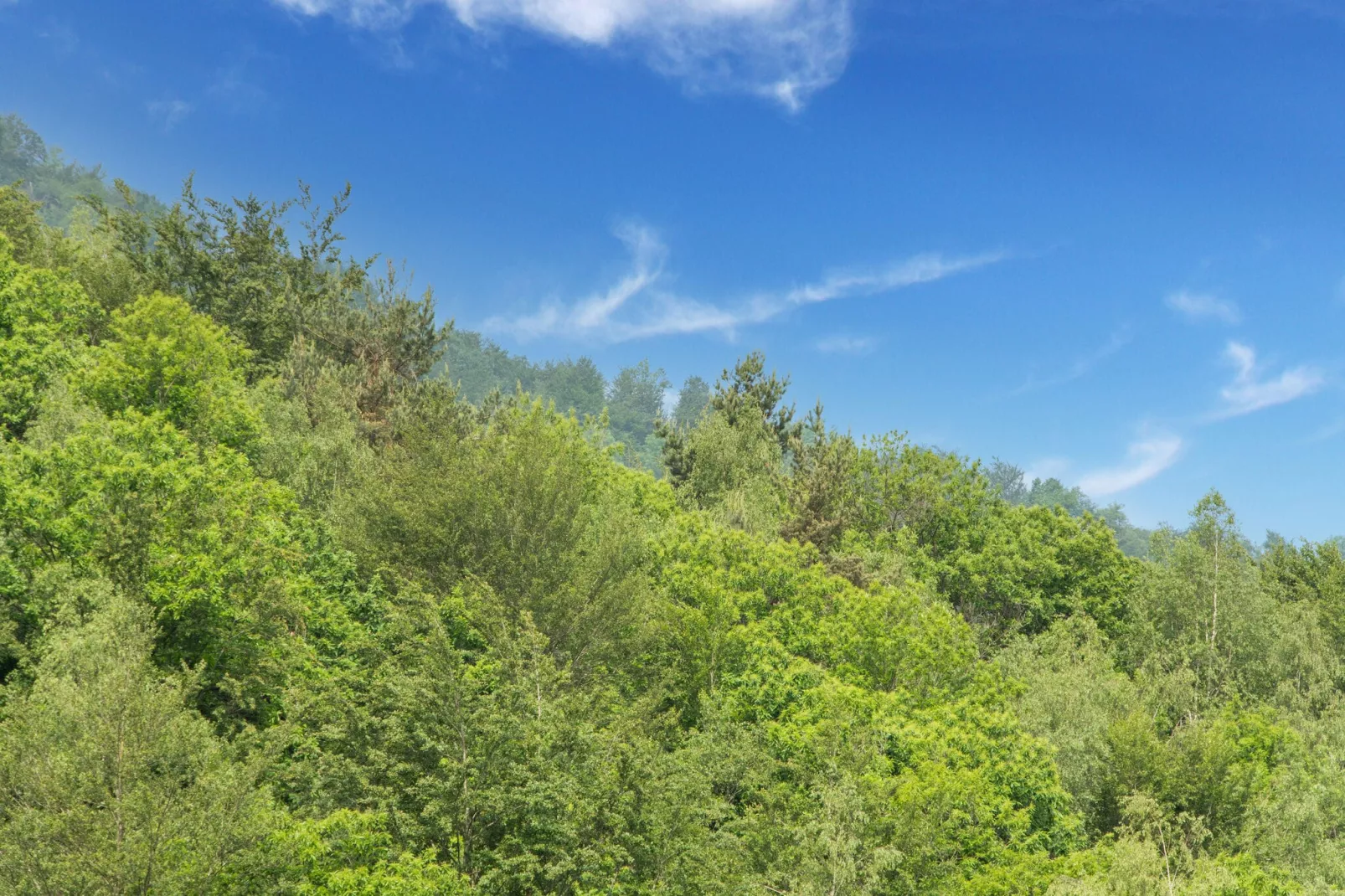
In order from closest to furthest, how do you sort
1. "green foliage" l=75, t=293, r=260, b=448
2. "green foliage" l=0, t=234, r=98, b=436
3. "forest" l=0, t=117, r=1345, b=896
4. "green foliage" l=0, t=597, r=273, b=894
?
"green foliage" l=0, t=597, r=273, b=894
"forest" l=0, t=117, r=1345, b=896
"green foliage" l=0, t=234, r=98, b=436
"green foliage" l=75, t=293, r=260, b=448

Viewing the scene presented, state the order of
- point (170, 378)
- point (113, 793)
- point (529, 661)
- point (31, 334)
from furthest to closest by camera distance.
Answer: point (170, 378) → point (31, 334) → point (529, 661) → point (113, 793)

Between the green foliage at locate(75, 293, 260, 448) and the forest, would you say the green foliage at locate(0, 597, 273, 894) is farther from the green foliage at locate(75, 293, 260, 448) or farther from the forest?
the green foliage at locate(75, 293, 260, 448)

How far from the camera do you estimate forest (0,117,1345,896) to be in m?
18.8

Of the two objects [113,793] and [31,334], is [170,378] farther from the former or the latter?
[113,793]

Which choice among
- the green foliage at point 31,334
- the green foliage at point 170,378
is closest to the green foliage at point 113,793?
the green foliage at point 170,378

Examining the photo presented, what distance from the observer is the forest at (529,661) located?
18.8 metres

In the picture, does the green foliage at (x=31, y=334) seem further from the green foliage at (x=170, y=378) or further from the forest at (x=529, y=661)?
the green foliage at (x=170, y=378)

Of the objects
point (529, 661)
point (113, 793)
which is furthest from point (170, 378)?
point (113, 793)

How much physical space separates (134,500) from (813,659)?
74.2 ft

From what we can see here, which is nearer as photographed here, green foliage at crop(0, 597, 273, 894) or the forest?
green foliage at crop(0, 597, 273, 894)

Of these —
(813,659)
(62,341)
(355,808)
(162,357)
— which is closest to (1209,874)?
(813,659)

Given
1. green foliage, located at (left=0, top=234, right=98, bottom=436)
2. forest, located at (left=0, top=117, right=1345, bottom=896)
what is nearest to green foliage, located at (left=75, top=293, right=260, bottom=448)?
forest, located at (left=0, top=117, right=1345, bottom=896)

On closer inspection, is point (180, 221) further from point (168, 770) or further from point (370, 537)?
point (168, 770)

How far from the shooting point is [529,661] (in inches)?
999
